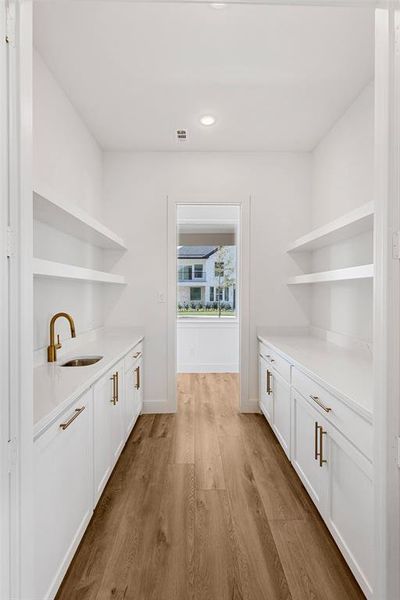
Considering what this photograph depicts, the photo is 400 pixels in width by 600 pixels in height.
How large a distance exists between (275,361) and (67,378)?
69.5 inches

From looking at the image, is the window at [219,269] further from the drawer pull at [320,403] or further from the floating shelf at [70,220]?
the drawer pull at [320,403]

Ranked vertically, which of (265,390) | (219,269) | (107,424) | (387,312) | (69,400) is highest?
(219,269)

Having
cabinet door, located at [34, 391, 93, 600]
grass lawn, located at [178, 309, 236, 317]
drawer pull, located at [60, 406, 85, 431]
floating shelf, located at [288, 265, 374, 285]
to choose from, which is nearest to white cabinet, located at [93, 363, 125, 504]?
cabinet door, located at [34, 391, 93, 600]

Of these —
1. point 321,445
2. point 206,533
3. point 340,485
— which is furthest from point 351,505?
point 206,533

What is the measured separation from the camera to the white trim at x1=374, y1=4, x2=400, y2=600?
3.60 ft

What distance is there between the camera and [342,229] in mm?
2492

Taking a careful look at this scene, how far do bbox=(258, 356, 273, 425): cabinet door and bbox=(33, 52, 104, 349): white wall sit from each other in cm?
173

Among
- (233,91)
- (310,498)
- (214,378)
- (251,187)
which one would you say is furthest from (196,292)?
(310,498)

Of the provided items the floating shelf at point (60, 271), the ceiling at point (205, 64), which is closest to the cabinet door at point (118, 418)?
the floating shelf at point (60, 271)

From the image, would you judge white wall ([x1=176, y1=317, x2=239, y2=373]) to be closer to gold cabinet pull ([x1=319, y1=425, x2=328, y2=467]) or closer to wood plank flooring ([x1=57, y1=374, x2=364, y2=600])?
wood plank flooring ([x1=57, y1=374, x2=364, y2=600])

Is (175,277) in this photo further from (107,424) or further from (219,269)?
(219,269)

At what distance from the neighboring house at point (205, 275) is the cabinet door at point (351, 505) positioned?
14.8 feet

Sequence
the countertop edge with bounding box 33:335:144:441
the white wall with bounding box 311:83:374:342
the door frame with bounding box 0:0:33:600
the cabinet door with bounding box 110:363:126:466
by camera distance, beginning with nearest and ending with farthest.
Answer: the door frame with bounding box 0:0:33:600 → the countertop edge with bounding box 33:335:144:441 → the cabinet door with bounding box 110:363:126:466 → the white wall with bounding box 311:83:374:342

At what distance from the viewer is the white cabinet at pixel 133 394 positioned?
9.33 ft
